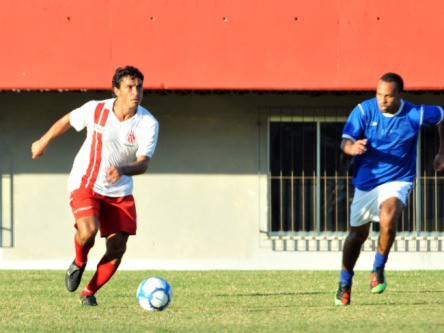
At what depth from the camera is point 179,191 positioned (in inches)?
661

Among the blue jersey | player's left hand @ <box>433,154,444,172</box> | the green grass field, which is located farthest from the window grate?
the blue jersey

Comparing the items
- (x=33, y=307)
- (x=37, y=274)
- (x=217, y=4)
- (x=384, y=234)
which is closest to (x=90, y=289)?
(x=33, y=307)

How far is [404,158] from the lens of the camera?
9.70 m

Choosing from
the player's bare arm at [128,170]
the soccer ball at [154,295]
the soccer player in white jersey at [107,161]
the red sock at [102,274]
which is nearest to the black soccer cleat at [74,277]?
the soccer player in white jersey at [107,161]

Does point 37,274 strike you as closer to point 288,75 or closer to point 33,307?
point 288,75

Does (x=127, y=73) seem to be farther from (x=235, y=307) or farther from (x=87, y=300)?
(x=235, y=307)

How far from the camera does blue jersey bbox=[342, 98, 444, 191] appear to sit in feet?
31.2

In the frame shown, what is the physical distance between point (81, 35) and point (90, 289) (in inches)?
249

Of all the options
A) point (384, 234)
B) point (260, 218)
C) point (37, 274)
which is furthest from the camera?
point (260, 218)

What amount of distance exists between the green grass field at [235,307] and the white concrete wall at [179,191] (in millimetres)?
2259

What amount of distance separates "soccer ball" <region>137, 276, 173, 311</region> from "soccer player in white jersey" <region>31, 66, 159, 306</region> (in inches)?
23.5

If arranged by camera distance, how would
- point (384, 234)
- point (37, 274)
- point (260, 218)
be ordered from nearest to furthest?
point (384, 234), point (37, 274), point (260, 218)

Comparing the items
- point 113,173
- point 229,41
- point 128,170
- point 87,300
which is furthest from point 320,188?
point 113,173

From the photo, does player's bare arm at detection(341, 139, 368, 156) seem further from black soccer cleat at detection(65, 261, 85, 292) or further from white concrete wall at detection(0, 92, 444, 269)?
white concrete wall at detection(0, 92, 444, 269)
